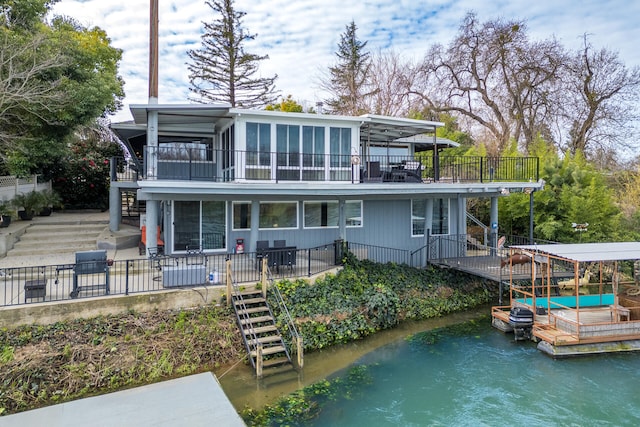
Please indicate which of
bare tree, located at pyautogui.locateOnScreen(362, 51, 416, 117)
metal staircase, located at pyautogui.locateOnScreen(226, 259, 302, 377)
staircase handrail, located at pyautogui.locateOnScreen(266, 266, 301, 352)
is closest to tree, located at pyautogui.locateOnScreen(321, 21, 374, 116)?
bare tree, located at pyautogui.locateOnScreen(362, 51, 416, 117)

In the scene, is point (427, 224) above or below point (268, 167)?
below

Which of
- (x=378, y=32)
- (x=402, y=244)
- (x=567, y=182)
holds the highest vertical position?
(x=378, y=32)

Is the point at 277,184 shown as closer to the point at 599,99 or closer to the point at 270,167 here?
the point at 270,167

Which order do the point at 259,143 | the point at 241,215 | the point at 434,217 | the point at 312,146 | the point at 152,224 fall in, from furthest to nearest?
the point at 434,217
the point at 241,215
the point at 312,146
the point at 259,143
the point at 152,224

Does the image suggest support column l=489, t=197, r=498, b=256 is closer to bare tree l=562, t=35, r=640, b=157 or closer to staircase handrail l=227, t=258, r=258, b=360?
staircase handrail l=227, t=258, r=258, b=360

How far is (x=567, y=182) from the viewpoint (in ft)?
59.0

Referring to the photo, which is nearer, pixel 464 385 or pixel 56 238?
pixel 464 385

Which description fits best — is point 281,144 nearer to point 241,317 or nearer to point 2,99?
point 241,317

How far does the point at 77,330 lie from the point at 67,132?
8992mm

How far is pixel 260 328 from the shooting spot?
29.1 feet

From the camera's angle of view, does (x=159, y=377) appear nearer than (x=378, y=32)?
Yes

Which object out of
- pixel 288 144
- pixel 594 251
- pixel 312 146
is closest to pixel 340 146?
pixel 312 146

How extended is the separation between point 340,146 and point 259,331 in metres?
7.30

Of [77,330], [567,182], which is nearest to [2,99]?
[77,330]
